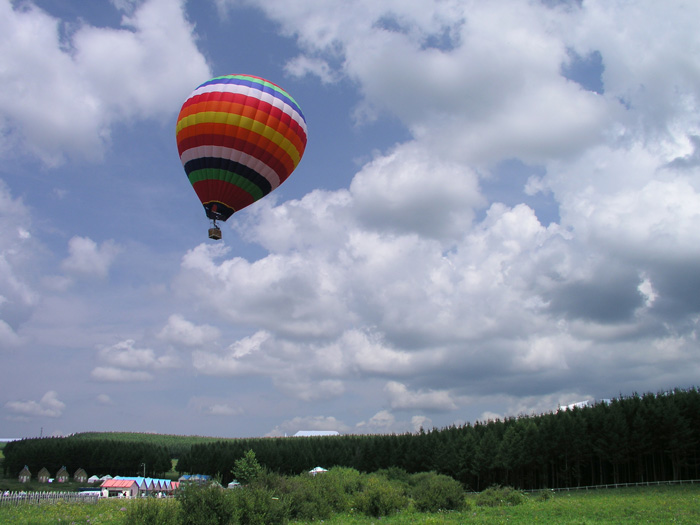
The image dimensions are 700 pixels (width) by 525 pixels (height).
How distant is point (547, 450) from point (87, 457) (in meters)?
98.9

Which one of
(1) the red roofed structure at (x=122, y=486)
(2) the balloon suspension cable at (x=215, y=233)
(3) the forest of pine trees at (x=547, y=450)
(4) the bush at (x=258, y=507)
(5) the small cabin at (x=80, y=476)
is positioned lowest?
(5) the small cabin at (x=80, y=476)

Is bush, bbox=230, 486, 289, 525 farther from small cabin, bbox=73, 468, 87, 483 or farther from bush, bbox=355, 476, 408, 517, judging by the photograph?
small cabin, bbox=73, 468, 87, 483

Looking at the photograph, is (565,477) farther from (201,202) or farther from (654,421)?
(201,202)

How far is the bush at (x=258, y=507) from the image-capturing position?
22.3 m

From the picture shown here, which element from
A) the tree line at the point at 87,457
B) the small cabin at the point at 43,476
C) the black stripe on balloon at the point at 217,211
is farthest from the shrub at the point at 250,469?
the tree line at the point at 87,457

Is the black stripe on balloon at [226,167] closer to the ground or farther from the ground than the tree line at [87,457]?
farther from the ground

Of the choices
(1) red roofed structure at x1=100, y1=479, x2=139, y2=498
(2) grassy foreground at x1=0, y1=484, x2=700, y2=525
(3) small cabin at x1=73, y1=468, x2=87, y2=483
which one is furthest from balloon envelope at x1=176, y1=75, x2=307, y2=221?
(3) small cabin at x1=73, y1=468, x2=87, y2=483

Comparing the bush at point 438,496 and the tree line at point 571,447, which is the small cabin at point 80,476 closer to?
the tree line at point 571,447

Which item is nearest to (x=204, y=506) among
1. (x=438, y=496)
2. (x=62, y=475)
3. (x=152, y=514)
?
(x=152, y=514)

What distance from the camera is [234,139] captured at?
97.8ft

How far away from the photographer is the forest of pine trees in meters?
57.2

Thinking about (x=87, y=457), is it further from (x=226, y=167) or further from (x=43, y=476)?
(x=226, y=167)

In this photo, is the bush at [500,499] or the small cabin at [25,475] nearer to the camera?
the bush at [500,499]

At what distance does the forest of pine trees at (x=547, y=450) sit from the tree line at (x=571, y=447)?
109 millimetres
